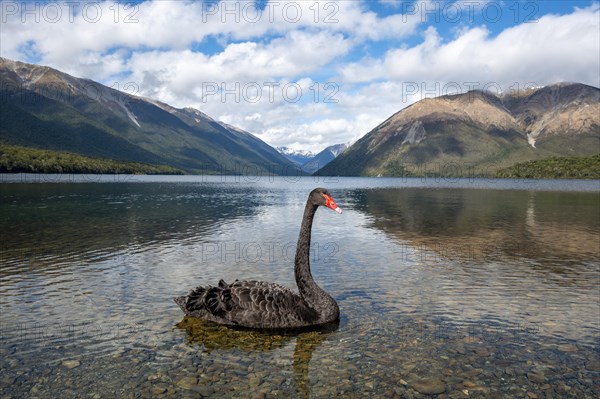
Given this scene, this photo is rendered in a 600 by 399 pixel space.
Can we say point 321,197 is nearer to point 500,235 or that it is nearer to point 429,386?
point 429,386

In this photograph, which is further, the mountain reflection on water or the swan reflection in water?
the mountain reflection on water

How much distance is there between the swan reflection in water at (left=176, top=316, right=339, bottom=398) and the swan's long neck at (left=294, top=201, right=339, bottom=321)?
45cm

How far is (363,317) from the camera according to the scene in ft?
49.5

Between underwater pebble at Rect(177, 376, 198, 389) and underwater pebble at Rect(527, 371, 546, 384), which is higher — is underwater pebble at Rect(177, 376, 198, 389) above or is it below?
above

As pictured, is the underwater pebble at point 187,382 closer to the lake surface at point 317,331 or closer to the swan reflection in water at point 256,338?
the lake surface at point 317,331

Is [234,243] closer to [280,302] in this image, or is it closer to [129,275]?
[129,275]

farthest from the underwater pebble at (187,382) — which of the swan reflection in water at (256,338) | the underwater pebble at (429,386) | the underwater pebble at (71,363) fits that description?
the underwater pebble at (429,386)

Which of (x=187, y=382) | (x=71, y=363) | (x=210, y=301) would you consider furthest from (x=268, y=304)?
(x=71, y=363)

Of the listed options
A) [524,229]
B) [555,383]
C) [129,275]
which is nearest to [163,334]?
[129,275]

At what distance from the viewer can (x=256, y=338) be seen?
13.1m

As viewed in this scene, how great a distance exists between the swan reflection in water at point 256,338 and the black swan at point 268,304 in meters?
0.21

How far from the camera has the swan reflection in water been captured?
12.2 meters

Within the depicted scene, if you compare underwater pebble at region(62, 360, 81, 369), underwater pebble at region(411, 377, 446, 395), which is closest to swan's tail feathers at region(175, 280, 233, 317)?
underwater pebble at region(62, 360, 81, 369)

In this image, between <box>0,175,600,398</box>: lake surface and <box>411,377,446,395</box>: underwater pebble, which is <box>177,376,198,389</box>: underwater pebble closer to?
<box>0,175,600,398</box>: lake surface
